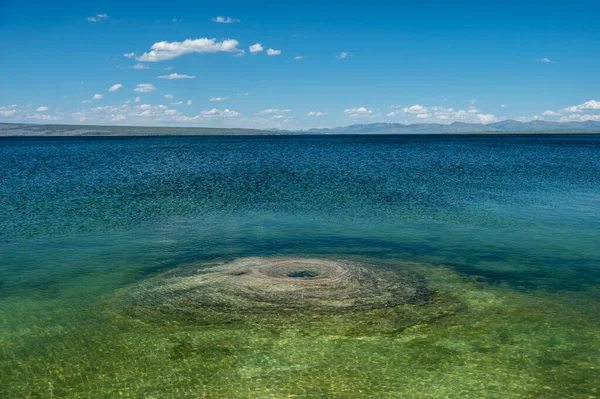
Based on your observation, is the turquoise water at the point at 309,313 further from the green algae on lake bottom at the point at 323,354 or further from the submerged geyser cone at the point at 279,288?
the submerged geyser cone at the point at 279,288

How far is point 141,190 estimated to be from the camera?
193 feet

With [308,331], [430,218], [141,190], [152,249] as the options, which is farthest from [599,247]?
[141,190]

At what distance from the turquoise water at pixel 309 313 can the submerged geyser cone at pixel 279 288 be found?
875mm

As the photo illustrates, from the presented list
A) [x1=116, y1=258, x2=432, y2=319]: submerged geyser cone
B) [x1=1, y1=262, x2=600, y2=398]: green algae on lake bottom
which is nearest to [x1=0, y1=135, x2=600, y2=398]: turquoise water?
[x1=1, y1=262, x2=600, y2=398]: green algae on lake bottom

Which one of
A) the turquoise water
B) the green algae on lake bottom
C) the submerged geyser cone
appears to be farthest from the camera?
the submerged geyser cone

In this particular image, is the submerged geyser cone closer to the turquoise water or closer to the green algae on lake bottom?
the green algae on lake bottom

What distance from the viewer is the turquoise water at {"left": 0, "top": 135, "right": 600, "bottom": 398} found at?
48.0ft

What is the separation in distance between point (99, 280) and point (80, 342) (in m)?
7.68

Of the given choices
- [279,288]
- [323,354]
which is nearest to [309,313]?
[279,288]

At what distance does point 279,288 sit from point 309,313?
3.12m

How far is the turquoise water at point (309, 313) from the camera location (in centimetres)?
1462

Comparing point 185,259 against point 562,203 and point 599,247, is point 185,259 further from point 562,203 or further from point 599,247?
point 562,203

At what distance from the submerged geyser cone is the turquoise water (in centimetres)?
88

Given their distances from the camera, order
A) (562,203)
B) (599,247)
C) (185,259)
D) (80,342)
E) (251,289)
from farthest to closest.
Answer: (562,203) < (599,247) < (185,259) < (251,289) < (80,342)
